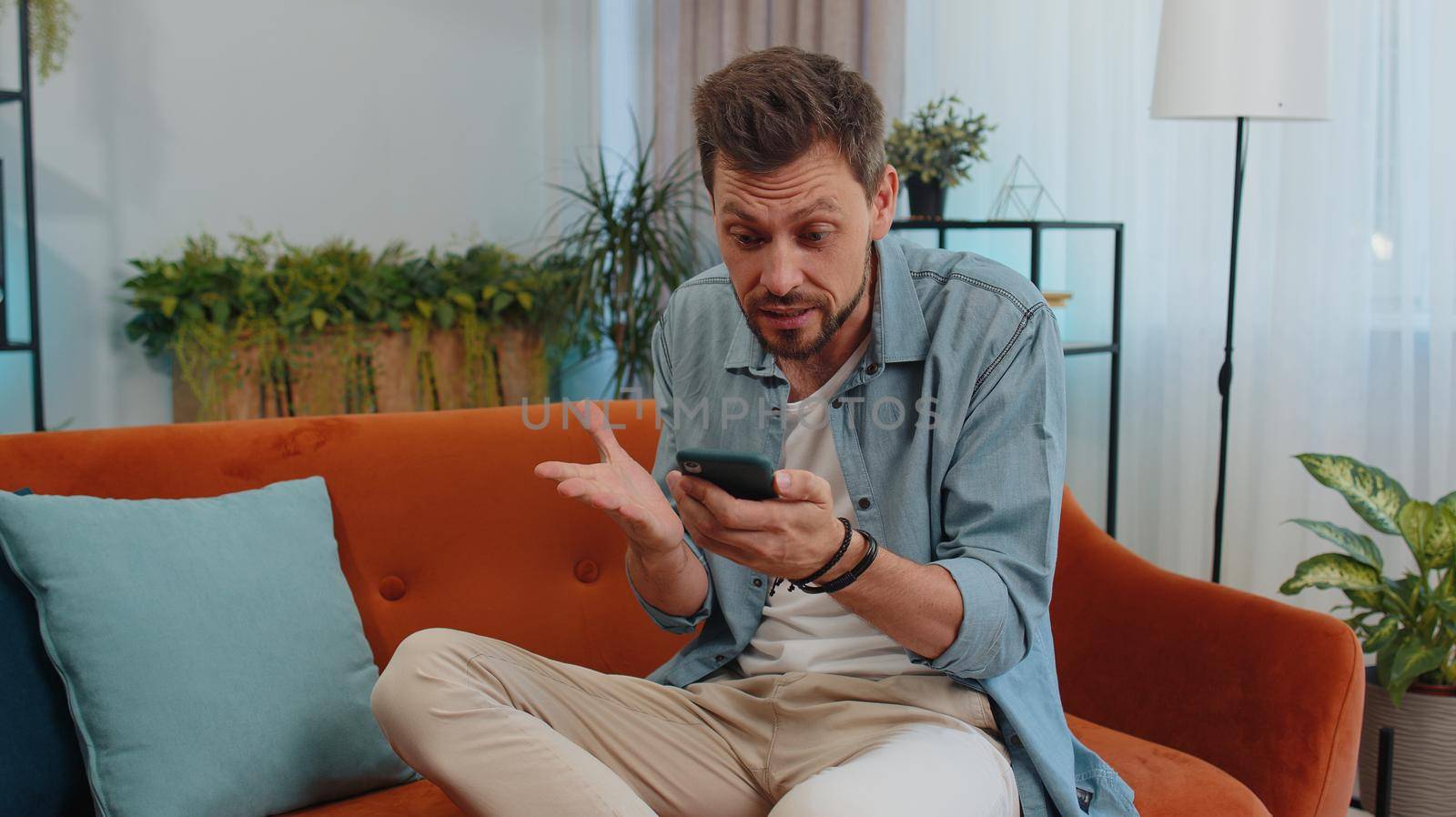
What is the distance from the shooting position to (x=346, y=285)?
3.28 meters

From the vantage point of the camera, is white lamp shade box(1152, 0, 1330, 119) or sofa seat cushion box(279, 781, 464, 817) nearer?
sofa seat cushion box(279, 781, 464, 817)

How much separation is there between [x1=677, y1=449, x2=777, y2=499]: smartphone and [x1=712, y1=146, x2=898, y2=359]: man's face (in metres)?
0.29

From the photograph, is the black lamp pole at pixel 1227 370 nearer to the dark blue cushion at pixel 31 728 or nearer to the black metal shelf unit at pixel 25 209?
the dark blue cushion at pixel 31 728

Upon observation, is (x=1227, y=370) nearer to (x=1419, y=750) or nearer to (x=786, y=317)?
(x=1419, y=750)

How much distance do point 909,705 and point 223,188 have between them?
300 cm

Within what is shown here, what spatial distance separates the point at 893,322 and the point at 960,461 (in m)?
0.19

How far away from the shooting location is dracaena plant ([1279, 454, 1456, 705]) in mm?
1926

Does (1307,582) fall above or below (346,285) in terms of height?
below

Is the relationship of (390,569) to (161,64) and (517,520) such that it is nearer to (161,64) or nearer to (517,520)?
(517,520)

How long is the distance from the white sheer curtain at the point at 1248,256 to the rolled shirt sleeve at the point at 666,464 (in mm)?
1685

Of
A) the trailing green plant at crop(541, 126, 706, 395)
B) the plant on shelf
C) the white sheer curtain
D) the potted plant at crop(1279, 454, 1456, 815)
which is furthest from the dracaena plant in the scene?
the plant on shelf

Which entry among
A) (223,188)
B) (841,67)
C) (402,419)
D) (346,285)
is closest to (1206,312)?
(841,67)

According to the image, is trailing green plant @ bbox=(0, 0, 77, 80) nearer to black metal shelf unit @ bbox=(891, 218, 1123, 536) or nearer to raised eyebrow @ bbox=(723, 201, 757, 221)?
black metal shelf unit @ bbox=(891, 218, 1123, 536)

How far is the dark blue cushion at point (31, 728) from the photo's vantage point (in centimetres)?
123
